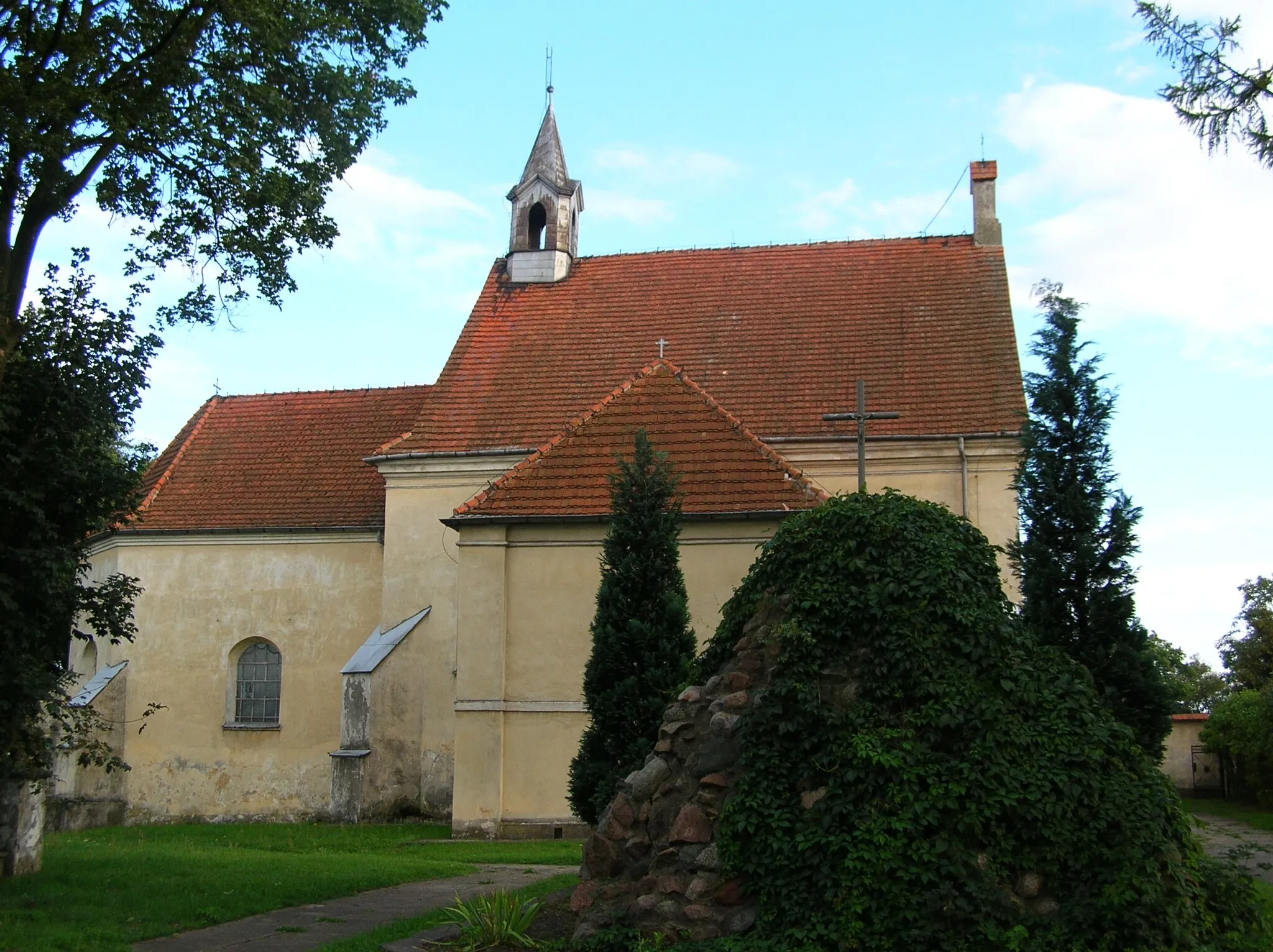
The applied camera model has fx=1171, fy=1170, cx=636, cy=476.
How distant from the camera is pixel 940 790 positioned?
7992 mm

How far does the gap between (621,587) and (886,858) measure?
20.8ft

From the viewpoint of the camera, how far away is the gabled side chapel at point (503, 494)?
59.5 ft

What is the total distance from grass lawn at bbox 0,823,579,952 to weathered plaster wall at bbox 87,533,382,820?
3.79 meters

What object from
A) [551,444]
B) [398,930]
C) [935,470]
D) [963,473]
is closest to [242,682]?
[551,444]

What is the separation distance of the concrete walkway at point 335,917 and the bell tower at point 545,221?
16.0 m

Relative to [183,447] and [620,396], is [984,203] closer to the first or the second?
[620,396]

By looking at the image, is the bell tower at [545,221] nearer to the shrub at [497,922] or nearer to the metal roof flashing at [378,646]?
the metal roof flashing at [378,646]

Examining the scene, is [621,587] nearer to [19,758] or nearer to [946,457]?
[19,758]

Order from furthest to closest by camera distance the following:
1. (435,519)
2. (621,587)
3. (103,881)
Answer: (435,519), (621,587), (103,881)

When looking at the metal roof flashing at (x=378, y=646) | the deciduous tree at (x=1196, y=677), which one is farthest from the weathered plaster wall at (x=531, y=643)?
the deciduous tree at (x=1196, y=677)

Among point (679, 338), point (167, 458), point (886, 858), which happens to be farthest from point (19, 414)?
point (167, 458)

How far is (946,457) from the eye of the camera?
21.4 m

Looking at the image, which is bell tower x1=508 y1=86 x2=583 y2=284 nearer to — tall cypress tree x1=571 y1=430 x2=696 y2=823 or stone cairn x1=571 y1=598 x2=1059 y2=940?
tall cypress tree x1=571 y1=430 x2=696 y2=823

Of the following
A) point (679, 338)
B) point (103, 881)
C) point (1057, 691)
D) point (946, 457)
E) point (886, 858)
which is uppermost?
point (679, 338)
